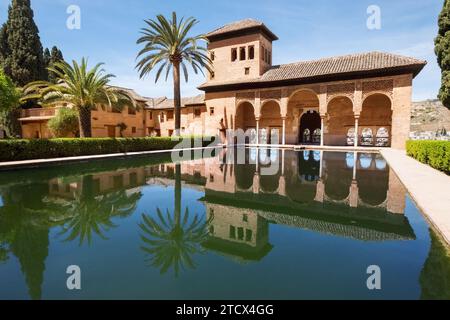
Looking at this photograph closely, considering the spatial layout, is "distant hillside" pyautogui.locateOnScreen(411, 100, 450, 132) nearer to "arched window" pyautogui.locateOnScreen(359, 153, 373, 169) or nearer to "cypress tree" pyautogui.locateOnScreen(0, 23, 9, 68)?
"arched window" pyautogui.locateOnScreen(359, 153, 373, 169)

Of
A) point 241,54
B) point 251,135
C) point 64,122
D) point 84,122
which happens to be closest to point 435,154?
point 84,122

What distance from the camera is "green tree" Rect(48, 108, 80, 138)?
23172mm

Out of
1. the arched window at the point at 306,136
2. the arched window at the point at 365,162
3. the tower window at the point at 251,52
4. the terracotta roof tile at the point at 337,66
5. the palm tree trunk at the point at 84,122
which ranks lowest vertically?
the arched window at the point at 365,162

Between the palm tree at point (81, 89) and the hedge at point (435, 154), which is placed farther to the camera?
the palm tree at point (81, 89)

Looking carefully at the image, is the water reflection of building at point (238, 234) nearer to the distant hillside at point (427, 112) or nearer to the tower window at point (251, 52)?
the tower window at point (251, 52)

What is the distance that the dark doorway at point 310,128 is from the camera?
102 feet

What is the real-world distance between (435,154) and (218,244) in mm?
11238

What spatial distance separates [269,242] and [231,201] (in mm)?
2707

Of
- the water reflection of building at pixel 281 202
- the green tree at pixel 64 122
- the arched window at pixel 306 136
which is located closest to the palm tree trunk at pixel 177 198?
the water reflection of building at pixel 281 202

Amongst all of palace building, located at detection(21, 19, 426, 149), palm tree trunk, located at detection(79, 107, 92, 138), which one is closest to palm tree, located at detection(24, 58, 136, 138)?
palm tree trunk, located at detection(79, 107, 92, 138)

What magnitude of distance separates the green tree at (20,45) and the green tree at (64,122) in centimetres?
918

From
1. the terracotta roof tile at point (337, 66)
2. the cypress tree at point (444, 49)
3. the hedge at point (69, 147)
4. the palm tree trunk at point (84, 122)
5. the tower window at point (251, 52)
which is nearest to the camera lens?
the hedge at point (69, 147)

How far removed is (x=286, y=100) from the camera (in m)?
27.4

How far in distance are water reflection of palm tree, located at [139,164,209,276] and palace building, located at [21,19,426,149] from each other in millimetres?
22963
